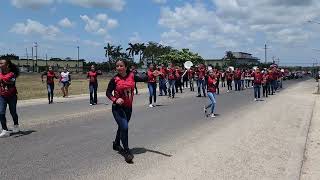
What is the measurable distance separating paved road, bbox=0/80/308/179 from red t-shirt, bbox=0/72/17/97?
96cm

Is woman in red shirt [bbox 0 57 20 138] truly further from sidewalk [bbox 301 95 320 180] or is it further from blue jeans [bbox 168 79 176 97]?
blue jeans [bbox 168 79 176 97]

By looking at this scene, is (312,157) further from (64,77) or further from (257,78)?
(64,77)

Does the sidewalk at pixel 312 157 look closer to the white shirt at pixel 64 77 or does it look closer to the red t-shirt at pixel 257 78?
the red t-shirt at pixel 257 78

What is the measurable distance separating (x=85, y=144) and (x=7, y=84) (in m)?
2.41

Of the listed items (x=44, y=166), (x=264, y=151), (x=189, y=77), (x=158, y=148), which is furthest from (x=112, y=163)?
(x=189, y=77)

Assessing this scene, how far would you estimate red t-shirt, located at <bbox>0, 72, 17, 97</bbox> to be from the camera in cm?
1102

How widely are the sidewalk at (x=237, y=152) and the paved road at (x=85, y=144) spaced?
0.76ft

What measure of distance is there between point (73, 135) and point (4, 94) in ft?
5.65

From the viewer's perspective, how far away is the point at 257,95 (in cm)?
2577

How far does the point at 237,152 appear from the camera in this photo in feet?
31.0

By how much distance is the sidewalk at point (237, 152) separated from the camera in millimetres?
7602

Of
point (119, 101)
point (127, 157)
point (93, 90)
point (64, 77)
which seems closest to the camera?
point (127, 157)

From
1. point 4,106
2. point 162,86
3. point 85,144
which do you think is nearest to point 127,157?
point 85,144

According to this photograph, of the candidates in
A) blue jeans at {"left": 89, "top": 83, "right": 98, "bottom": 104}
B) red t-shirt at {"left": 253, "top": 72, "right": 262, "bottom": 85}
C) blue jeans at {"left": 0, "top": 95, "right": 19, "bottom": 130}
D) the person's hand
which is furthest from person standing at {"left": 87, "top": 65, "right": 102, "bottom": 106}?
the person's hand
